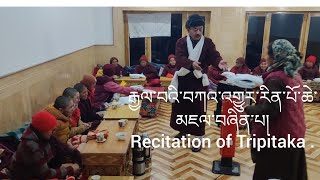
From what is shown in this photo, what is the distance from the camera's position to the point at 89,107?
11.4 feet

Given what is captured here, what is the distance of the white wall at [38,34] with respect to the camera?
273cm

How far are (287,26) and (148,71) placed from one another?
3.19m

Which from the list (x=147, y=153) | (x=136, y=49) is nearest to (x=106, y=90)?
(x=147, y=153)

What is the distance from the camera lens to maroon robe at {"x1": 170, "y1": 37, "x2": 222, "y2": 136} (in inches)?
132

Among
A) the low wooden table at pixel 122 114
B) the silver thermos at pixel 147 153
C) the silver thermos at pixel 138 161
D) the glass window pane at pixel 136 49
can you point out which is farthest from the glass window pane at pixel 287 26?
the silver thermos at pixel 138 161

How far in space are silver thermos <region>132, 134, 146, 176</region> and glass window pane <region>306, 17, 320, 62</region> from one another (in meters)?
4.89

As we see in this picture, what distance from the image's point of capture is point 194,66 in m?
3.22

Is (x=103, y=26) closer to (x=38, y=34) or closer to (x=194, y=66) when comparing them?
(x=38, y=34)

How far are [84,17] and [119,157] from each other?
3.61 metres

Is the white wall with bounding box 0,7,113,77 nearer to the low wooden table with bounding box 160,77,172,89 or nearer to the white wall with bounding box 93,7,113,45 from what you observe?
the white wall with bounding box 93,7,113,45

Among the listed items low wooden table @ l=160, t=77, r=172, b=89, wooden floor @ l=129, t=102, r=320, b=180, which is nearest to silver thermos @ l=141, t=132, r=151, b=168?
wooden floor @ l=129, t=102, r=320, b=180

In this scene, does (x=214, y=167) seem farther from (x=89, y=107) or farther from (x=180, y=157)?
(x=89, y=107)

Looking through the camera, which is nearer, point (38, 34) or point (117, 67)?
point (38, 34)

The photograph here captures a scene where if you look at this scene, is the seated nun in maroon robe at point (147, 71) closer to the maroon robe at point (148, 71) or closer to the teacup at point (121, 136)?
the maroon robe at point (148, 71)
